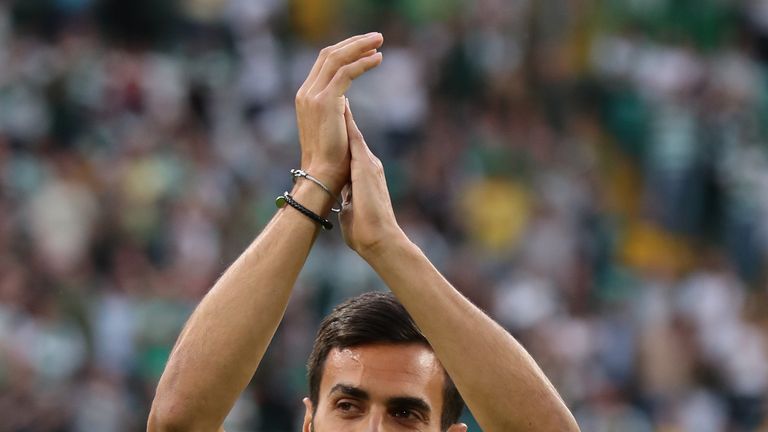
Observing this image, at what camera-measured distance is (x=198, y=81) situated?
14.1m

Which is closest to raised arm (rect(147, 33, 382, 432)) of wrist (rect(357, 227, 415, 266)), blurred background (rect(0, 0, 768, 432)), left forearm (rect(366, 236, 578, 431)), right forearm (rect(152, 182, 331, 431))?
right forearm (rect(152, 182, 331, 431))

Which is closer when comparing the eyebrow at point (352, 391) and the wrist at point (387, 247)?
the wrist at point (387, 247)

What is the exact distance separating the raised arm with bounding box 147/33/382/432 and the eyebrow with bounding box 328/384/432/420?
341 millimetres


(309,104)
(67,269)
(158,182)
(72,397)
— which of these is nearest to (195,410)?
(309,104)

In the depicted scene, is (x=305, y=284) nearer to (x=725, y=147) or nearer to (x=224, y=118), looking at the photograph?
(x=224, y=118)

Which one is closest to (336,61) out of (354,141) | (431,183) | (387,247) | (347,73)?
(347,73)

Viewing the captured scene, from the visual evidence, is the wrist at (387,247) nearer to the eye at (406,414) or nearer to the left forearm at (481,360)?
the left forearm at (481,360)

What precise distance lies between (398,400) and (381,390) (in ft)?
0.17

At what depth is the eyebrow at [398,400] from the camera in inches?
168

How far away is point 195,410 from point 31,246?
789 cm

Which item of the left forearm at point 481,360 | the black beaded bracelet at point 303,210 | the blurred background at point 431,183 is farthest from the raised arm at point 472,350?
the blurred background at point 431,183

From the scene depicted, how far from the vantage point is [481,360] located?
392cm

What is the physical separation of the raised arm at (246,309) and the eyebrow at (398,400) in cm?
34

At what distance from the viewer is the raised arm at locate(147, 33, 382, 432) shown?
3963 mm
